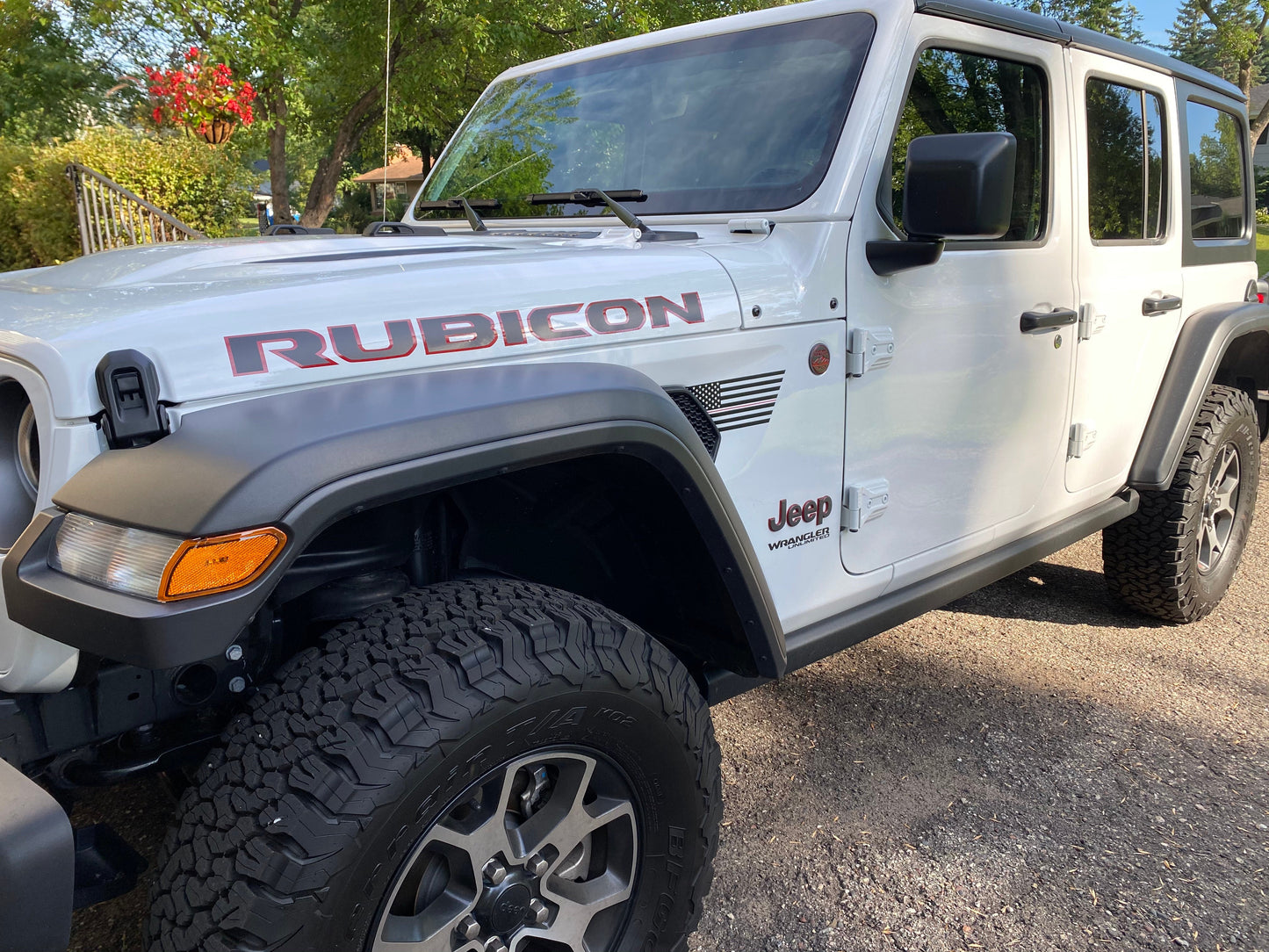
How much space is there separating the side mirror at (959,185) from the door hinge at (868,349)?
0.25 metres

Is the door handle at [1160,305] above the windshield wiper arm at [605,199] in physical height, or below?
below

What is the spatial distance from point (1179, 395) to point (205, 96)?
838 centimetres

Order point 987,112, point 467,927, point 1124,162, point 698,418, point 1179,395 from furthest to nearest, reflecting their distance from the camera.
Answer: point 1179,395 < point 1124,162 < point 987,112 < point 698,418 < point 467,927

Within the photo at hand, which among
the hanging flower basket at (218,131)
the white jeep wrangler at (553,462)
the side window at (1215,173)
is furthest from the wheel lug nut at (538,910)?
the hanging flower basket at (218,131)

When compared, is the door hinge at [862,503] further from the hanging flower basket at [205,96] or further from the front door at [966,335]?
the hanging flower basket at [205,96]

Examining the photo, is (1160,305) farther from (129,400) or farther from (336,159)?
(336,159)

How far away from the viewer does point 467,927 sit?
1.60 metres

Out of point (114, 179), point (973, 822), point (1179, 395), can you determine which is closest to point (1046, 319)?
point (1179, 395)

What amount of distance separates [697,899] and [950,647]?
207 centimetres

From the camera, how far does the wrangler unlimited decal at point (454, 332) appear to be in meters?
1.44

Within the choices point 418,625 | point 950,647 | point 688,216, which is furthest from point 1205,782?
point 418,625

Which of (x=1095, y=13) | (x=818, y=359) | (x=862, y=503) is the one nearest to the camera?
(x=818, y=359)

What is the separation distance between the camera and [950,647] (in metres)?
3.63

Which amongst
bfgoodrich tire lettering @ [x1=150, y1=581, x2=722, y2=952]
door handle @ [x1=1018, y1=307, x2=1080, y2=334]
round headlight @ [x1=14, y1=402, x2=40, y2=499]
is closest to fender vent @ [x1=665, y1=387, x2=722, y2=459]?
bfgoodrich tire lettering @ [x1=150, y1=581, x2=722, y2=952]
